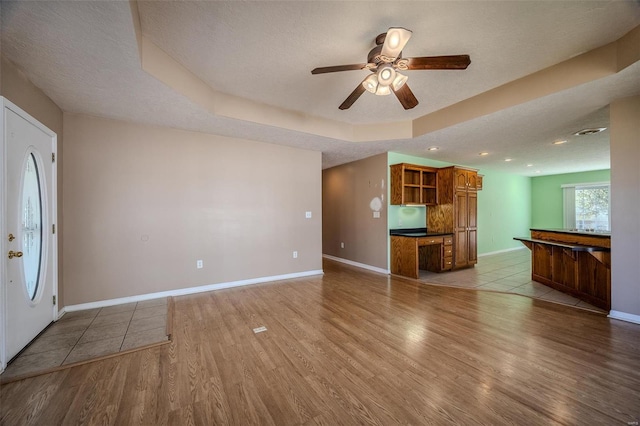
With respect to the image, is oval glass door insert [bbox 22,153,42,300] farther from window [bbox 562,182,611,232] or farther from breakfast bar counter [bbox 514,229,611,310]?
window [bbox 562,182,611,232]

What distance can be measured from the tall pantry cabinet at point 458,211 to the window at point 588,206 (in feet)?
16.2

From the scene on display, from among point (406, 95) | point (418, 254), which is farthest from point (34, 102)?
point (418, 254)

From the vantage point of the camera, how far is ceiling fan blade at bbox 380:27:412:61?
1870 mm

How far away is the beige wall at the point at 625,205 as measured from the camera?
2.76 meters

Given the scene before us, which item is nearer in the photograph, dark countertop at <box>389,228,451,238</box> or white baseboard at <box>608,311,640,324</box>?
white baseboard at <box>608,311,640,324</box>

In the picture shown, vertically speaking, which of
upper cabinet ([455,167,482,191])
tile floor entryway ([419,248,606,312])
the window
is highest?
upper cabinet ([455,167,482,191])

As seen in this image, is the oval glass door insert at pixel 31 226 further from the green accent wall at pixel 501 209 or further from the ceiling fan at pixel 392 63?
the green accent wall at pixel 501 209

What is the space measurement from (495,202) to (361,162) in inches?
196

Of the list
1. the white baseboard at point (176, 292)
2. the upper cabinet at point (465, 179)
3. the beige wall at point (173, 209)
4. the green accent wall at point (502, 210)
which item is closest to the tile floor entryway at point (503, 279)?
the green accent wall at point (502, 210)

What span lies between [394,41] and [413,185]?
12.4 ft

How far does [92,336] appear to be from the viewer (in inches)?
100

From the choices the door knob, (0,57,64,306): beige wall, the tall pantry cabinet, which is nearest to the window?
the tall pantry cabinet

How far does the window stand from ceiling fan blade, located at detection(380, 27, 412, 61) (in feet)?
30.8

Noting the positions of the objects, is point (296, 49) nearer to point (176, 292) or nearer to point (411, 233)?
point (176, 292)
